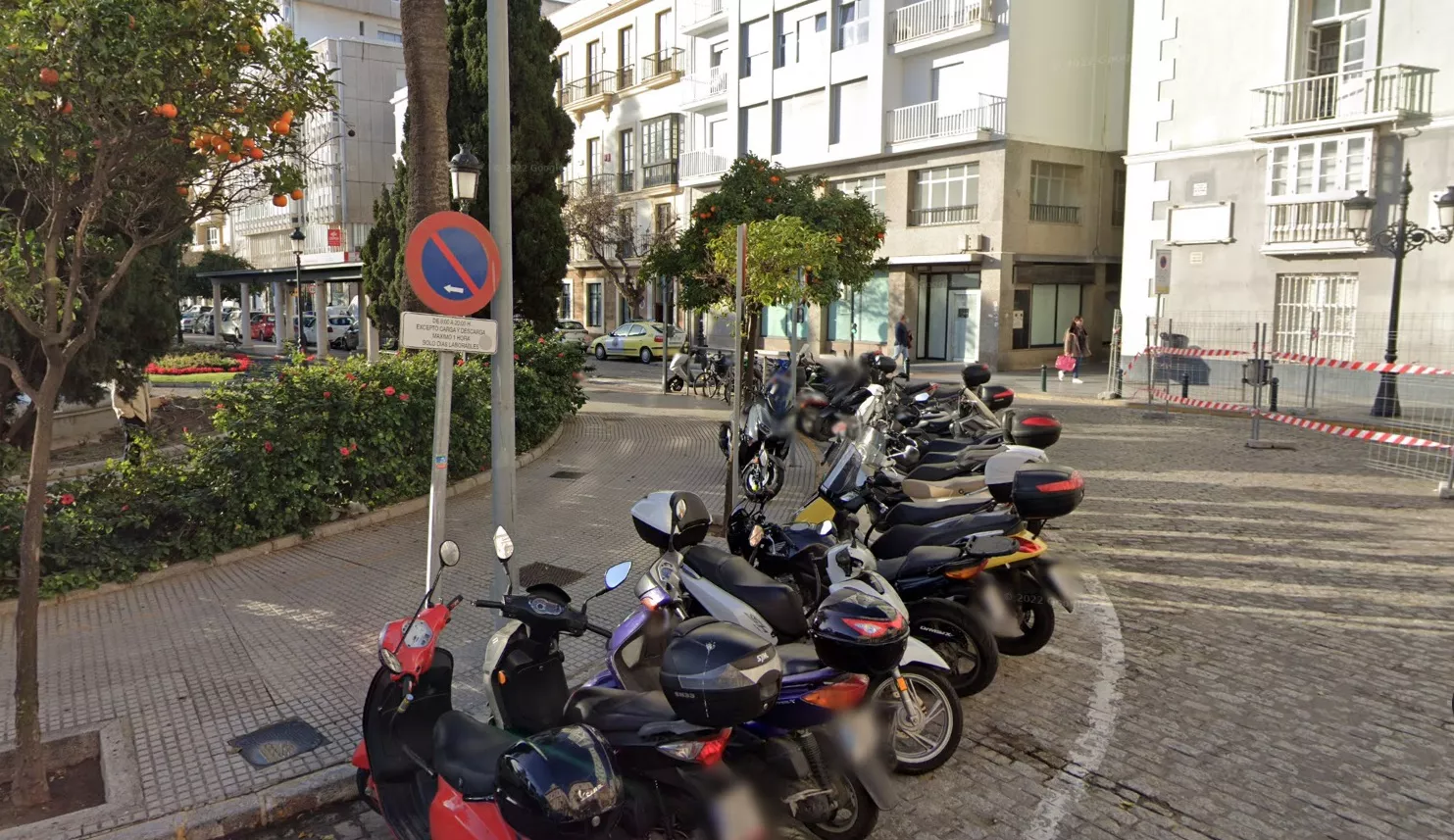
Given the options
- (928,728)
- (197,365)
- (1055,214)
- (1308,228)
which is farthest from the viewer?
(1055,214)

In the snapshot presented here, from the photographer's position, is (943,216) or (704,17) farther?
(704,17)

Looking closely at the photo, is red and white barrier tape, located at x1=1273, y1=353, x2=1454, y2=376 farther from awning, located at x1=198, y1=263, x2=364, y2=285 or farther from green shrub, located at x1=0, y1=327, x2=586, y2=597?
awning, located at x1=198, y1=263, x2=364, y2=285

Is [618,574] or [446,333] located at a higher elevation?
[446,333]

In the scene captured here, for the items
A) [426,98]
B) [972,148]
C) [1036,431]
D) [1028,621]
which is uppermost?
[972,148]

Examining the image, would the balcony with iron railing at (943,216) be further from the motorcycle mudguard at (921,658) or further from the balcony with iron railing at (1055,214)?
the motorcycle mudguard at (921,658)

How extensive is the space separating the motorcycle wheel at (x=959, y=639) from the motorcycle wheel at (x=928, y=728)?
2.02 ft

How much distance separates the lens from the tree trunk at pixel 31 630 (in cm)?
415

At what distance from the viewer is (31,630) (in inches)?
171

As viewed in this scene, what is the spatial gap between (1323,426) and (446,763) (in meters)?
13.7

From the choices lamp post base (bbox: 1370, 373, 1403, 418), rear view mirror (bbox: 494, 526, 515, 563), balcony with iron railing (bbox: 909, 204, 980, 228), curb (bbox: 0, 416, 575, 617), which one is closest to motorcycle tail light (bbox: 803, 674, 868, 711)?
rear view mirror (bbox: 494, 526, 515, 563)

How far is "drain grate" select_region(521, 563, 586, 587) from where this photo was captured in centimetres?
718

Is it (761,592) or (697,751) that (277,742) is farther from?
(697,751)

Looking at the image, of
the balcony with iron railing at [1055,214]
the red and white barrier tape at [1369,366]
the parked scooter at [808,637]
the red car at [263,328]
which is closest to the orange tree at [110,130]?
the parked scooter at [808,637]

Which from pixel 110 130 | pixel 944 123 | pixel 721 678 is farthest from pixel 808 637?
pixel 944 123
